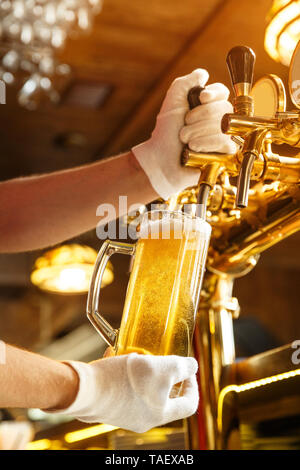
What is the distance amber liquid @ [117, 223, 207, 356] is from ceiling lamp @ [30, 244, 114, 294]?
9.37ft

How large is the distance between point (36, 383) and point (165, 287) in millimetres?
175

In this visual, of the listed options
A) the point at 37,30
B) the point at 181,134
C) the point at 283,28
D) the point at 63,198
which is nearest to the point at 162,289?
the point at 181,134

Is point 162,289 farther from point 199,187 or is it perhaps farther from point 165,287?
point 199,187

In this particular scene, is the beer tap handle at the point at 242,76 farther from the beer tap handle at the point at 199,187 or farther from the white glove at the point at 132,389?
the white glove at the point at 132,389

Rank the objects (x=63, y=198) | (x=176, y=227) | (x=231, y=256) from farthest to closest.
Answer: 1. (x=63, y=198)
2. (x=231, y=256)
3. (x=176, y=227)

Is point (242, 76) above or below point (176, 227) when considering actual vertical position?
above

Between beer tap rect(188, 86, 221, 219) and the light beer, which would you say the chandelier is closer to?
beer tap rect(188, 86, 221, 219)

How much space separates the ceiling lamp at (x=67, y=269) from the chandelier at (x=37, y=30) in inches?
38.5

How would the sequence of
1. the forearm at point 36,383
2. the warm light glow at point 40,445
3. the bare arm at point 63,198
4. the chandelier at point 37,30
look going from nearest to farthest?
1. the forearm at point 36,383
2. the bare arm at point 63,198
3. the warm light glow at point 40,445
4. the chandelier at point 37,30

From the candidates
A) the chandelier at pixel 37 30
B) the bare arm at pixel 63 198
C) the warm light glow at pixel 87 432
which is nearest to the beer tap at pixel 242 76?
the bare arm at pixel 63 198

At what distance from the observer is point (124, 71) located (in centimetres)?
377

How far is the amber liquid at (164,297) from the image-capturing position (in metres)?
0.68

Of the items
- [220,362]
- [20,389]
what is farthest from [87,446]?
[20,389]
